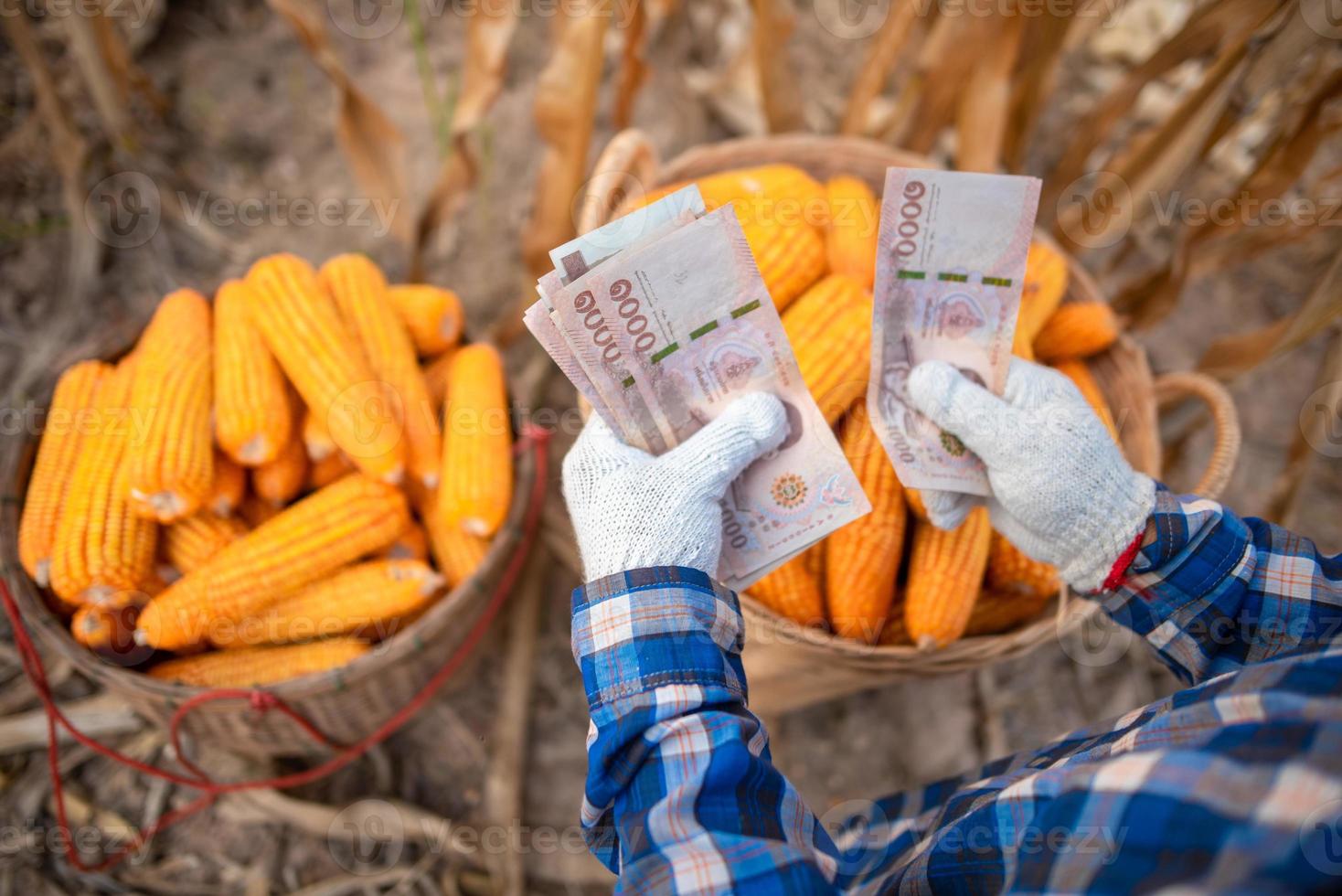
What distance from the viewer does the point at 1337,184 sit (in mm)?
2344

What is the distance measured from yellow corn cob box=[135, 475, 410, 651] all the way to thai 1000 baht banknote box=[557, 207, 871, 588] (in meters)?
0.87

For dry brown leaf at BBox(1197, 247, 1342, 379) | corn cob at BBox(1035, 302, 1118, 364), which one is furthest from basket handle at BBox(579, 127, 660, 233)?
dry brown leaf at BBox(1197, 247, 1342, 379)

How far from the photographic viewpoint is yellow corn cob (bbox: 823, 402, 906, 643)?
162 centimetres

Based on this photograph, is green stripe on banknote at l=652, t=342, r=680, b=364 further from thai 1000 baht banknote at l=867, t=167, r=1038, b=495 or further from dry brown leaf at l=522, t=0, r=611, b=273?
dry brown leaf at l=522, t=0, r=611, b=273

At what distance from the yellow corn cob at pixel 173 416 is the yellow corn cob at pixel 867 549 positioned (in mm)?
1405

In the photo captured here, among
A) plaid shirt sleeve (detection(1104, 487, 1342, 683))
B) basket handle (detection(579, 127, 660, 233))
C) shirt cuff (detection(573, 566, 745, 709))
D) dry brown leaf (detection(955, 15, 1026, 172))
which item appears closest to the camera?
shirt cuff (detection(573, 566, 745, 709))

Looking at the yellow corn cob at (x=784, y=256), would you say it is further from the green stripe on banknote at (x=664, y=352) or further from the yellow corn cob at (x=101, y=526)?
the yellow corn cob at (x=101, y=526)

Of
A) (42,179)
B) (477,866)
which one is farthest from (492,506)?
(42,179)

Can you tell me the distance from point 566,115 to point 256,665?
1586 mm

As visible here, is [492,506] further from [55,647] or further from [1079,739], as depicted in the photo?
[1079,739]

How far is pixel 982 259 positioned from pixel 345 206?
241cm

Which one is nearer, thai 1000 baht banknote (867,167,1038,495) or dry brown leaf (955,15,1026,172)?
thai 1000 baht banknote (867,167,1038,495)

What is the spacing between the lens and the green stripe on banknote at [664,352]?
4.22 feet

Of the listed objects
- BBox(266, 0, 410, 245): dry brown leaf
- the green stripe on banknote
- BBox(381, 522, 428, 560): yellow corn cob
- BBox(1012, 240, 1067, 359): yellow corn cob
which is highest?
BBox(266, 0, 410, 245): dry brown leaf
